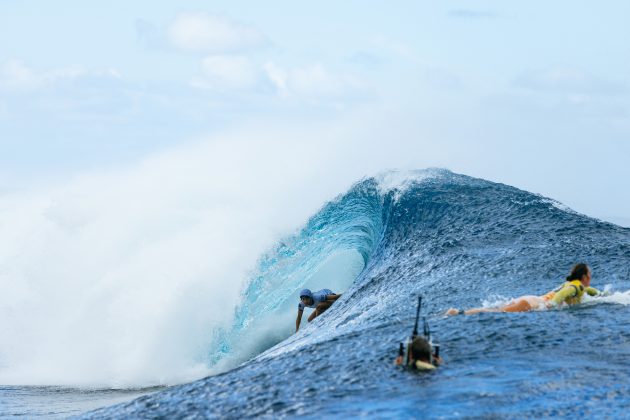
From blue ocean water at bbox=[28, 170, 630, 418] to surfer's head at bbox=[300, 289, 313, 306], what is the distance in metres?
0.69

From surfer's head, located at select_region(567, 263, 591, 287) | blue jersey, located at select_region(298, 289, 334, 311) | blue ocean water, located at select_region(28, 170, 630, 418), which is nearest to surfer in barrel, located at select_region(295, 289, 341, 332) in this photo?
blue jersey, located at select_region(298, 289, 334, 311)

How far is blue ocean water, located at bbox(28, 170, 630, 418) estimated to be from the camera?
29.9ft

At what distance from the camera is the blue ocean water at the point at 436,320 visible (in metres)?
9.12

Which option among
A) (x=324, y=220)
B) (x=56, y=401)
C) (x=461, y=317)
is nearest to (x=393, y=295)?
(x=461, y=317)

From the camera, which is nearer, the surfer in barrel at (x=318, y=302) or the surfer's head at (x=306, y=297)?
the surfer's head at (x=306, y=297)

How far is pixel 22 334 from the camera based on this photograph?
2186 centimetres

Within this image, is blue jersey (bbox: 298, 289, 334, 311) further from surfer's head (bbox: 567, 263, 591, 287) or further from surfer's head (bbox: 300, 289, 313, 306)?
surfer's head (bbox: 567, 263, 591, 287)

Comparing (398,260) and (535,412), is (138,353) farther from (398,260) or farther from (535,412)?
(535,412)

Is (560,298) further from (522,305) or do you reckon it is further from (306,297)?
(306,297)

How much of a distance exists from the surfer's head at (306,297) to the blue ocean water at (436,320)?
686 mm

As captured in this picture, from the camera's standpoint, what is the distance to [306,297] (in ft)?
59.4

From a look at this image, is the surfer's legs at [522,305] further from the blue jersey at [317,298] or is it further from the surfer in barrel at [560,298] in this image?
the blue jersey at [317,298]

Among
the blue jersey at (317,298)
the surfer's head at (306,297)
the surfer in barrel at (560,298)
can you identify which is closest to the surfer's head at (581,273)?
the surfer in barrel at (560,298)

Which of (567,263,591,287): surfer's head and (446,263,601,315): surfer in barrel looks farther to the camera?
(567,263,591,287): surfer's head
